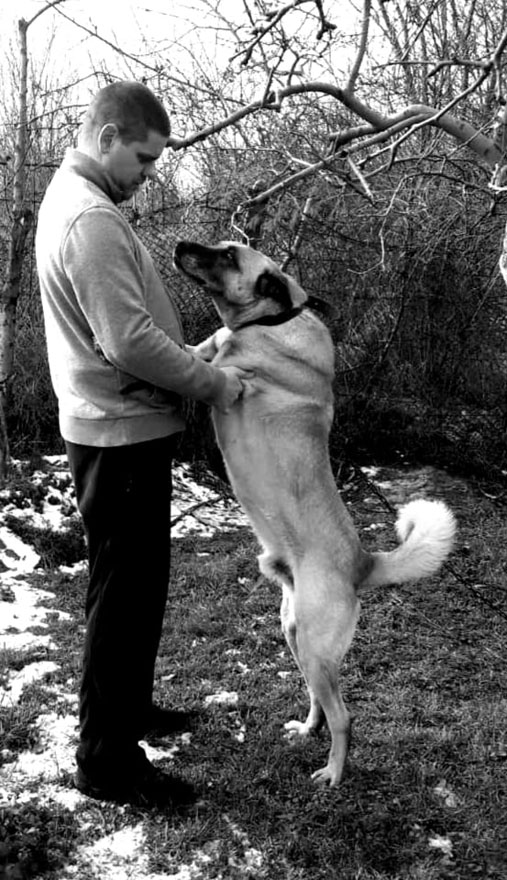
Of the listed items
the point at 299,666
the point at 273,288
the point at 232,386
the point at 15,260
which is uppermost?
the point at 15,260

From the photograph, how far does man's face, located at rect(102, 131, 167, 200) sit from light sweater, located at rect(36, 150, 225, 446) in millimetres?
36

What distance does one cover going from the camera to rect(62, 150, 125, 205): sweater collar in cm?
240

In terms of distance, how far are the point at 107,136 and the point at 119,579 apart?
4.45ft

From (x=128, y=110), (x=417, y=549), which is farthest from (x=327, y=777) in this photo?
(x=128, y=110)

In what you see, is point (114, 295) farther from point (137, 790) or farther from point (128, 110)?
point (137, 790)

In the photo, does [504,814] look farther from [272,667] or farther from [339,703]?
[272,667]

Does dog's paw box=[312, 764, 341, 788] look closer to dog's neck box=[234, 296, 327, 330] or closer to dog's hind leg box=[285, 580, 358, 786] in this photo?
dog's hind leg box=[285, 580, 358, 786]

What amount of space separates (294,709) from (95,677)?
1.14 metres

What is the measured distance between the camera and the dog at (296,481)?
2.81 m

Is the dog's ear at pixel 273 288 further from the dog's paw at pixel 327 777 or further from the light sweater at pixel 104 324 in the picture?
the dog's paw at pixel 327 777

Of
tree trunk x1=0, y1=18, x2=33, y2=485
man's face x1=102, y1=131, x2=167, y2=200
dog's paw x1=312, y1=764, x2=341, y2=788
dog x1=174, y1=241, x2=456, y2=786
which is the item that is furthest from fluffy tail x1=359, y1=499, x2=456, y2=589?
tree trunk x1=0, y1=18, x2=33, y2=485

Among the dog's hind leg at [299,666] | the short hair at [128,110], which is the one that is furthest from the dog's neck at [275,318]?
the dog's hind leg at [299,666]

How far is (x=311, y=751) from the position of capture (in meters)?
3.09

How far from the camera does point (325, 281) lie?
7109 millimetres
